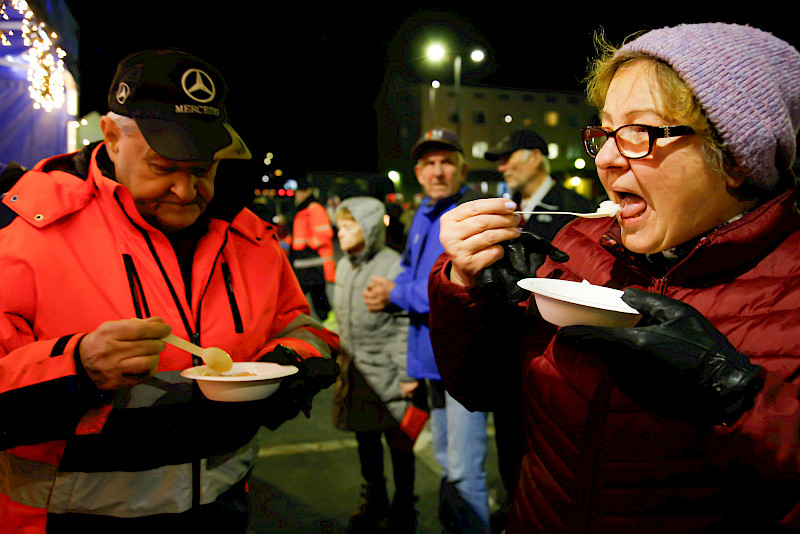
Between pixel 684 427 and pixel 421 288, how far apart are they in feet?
8.27

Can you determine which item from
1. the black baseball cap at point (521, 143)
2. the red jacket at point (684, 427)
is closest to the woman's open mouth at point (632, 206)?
the red jacket at point (684, 427)

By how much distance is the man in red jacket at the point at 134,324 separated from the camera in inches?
62.6

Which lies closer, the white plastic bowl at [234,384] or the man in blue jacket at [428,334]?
the white plastic bowl at [234,384]

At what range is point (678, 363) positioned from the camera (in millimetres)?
1019

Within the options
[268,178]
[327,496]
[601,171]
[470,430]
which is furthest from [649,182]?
[268,178]

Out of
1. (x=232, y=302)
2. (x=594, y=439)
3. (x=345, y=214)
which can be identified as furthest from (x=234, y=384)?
(x=345, y=214)

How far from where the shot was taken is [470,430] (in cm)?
347

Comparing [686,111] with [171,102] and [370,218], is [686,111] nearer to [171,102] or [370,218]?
[171,102]

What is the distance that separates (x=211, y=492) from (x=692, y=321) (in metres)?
1.79

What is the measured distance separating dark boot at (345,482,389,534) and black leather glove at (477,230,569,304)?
2.99 metres

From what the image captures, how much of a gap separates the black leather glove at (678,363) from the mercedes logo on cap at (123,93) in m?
1.81

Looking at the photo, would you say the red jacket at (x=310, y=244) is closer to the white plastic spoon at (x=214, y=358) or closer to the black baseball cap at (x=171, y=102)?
the black baseball cap at (x=171, y=102)

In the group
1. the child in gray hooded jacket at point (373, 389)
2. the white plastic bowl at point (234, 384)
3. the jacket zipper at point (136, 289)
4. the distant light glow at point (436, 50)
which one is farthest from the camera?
the distant light glow at point (436, 50)

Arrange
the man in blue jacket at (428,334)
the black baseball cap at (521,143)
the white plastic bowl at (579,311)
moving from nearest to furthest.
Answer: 1. the white plastic bowl at (579,311)
2. the man in blue jacket at (428,334)
3. the black baseball cap at (521,143)
